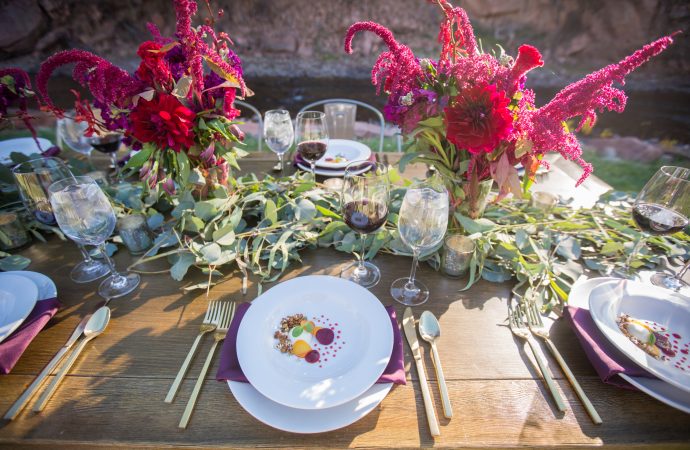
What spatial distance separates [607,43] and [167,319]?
8.35 m

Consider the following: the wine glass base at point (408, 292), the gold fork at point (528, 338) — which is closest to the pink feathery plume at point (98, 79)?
the wine glass base at point (408, 292)

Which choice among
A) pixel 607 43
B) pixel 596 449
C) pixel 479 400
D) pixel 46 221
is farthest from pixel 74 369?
pixel 607 43

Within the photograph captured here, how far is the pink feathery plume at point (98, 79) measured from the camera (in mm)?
786

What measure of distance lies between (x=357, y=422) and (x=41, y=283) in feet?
2.62

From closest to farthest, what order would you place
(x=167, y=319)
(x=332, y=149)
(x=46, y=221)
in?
(x=167, y=319)
(x=46, y=221)
(x=332, y=149)

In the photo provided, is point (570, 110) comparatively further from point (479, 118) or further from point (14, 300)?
point (14, 300)

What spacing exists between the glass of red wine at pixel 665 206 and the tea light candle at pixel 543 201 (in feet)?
0.76

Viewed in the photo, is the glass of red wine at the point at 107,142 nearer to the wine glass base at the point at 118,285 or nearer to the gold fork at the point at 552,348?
the wine glass base at the point at 118,285

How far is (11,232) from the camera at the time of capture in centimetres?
100

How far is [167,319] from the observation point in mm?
781

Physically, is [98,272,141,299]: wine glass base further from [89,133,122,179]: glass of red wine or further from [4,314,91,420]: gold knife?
[89,133,122,179]: glass of red wine

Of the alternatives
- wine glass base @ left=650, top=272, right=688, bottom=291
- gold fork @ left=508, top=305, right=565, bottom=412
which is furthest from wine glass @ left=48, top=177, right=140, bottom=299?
wine glass base @ left=650, top=272, right=688, bottom=291

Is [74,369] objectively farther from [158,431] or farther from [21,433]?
[158,431]

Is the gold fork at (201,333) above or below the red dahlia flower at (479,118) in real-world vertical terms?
below
